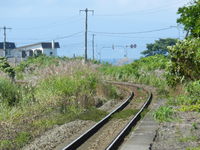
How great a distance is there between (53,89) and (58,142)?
6.30 m

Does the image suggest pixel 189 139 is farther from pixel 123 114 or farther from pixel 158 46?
pixel 158 46

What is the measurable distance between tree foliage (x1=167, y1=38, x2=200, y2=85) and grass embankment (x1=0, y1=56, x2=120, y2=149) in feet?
12.9

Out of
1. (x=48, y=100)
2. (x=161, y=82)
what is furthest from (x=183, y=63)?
(x=161, y=82)

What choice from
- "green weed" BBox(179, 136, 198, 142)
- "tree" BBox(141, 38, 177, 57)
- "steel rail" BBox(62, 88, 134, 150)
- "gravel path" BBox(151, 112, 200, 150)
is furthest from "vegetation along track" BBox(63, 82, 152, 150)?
"tree" BBox(141, 38, 177, 57)

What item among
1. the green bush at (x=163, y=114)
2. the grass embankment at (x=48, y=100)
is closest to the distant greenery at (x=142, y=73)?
the grass embankment at (x=48, y=100)

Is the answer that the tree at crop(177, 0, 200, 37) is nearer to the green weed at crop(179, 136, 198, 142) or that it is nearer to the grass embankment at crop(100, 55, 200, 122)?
the grass embankment at crop(100, 55, 200, 122)

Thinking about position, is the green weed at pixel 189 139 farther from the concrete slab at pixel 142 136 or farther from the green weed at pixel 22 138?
the green weed at pixel 22 138

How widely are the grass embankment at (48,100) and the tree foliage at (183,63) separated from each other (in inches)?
155

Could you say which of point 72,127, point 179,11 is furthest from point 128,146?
point 179,11

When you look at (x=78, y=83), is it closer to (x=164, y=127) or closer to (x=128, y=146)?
(x=164, y=127)

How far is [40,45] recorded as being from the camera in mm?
117625

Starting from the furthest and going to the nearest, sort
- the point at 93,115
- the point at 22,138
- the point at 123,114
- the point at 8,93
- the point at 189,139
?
the point at 8,93 → the point at 123,114 → the point at 93,115 → the point at 22,138 → the point at 189,139

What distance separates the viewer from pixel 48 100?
15555 mm

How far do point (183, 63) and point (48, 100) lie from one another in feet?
21.1
